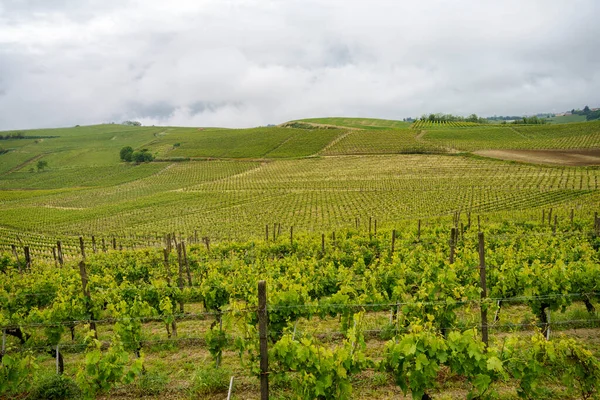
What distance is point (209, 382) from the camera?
7.67 m

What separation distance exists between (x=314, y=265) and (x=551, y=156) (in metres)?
73.5

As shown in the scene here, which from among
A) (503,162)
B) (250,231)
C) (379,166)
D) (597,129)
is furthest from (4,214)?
(597,129)

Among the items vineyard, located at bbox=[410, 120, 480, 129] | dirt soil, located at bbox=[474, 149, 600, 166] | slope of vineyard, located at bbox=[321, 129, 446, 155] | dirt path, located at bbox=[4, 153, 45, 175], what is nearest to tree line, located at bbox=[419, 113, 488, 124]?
vineyard, located at bbox=[410, 120, 480, 129]

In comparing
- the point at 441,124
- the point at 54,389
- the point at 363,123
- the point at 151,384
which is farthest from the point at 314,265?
the point at 363,123

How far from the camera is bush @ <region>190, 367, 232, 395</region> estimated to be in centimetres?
760

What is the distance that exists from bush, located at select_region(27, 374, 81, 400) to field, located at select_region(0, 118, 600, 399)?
0.06m

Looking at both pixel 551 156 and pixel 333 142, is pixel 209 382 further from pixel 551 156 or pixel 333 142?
pixel 333 142

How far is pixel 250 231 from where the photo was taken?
38.2 metres

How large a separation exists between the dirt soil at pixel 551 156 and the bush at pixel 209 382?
72.5 meters

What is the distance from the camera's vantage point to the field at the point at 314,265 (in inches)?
270

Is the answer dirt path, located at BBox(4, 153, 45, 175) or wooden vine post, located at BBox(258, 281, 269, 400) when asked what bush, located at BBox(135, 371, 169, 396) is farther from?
dirt path, located at BBox(4, 153, 45, 175)

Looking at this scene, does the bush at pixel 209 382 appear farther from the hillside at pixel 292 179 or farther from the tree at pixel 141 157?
the tree at pixel 141 157

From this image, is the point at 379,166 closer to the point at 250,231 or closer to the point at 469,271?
the point at 250,231

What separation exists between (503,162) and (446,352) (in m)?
73.1
